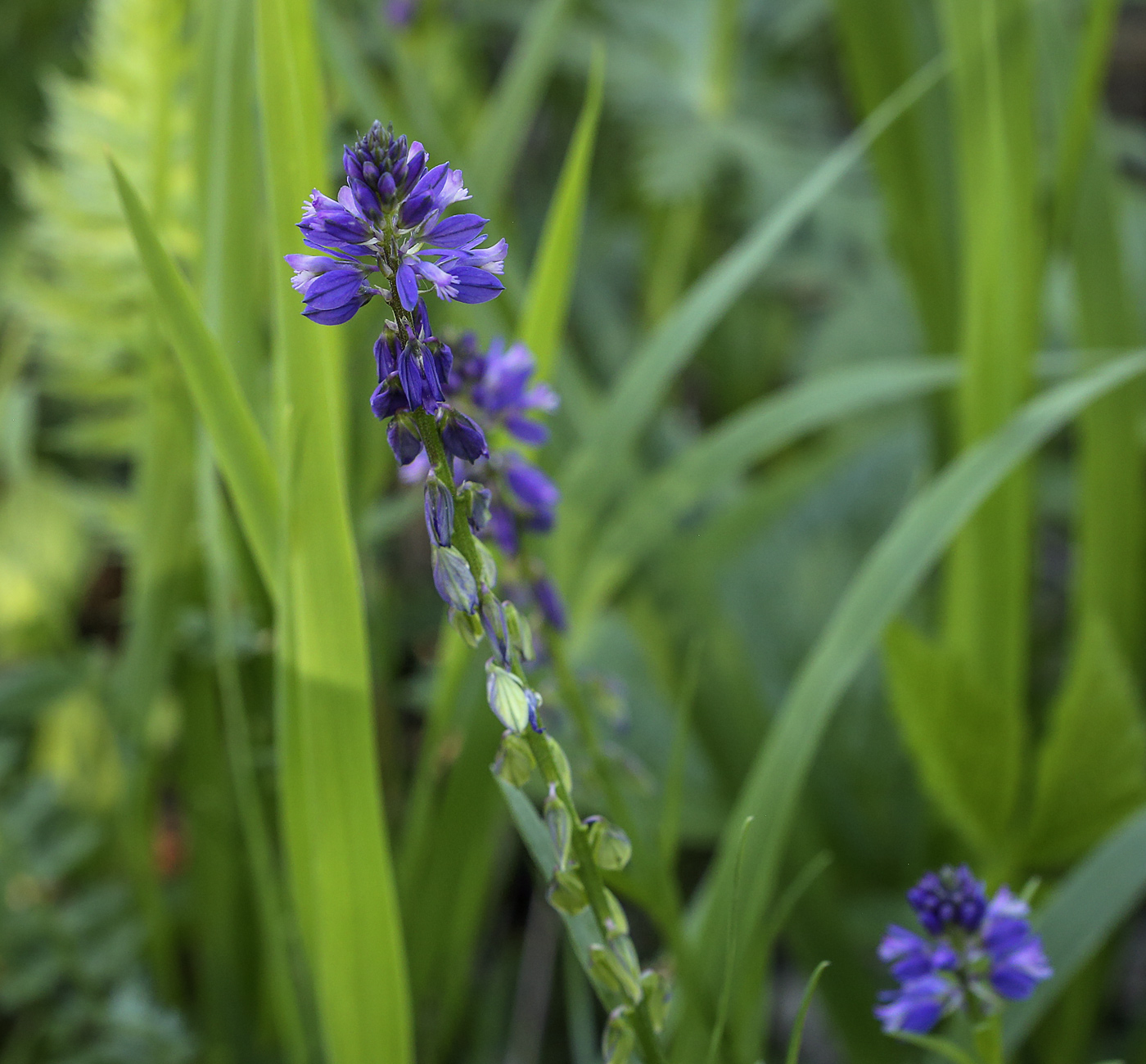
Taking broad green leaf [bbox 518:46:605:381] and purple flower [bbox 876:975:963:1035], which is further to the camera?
broad green leaf [bbox 518:46:605:381]

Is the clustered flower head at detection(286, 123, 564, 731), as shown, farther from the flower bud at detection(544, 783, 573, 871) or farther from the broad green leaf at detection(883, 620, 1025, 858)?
the broad green leaf at detection(883, 620, 1025, 858)

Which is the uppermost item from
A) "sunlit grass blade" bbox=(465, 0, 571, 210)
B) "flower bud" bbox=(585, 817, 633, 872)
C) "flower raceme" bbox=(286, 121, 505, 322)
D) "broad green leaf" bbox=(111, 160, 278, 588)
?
"sunlit grass blade" bbox=(465, 0, 571, 210)

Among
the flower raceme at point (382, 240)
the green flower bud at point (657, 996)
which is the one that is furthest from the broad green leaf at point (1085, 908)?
the flower raceme at point (382, 240)

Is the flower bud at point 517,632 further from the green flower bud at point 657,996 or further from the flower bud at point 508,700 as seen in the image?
the green flower bud at point 657,996

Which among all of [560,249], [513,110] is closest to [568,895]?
[560,249]

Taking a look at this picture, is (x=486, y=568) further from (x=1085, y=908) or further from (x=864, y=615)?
(x=1085, y=908)

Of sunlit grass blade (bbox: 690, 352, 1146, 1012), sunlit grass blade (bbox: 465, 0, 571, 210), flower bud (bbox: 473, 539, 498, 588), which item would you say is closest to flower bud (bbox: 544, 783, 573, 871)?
flower bud (bbox: 473, 539, 498, 588)
